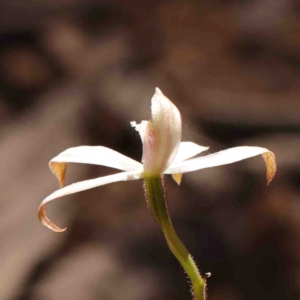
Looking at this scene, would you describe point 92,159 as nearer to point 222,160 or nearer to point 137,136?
point 222,160

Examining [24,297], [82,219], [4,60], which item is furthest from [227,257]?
[4,60]

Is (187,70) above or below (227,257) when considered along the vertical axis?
above

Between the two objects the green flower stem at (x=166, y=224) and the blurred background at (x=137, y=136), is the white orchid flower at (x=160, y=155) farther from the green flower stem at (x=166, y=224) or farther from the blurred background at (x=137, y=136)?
the blurred background at (x=137, y=136)

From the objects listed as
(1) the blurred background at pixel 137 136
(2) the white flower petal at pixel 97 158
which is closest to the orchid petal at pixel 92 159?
(2) the white flower petal at pixel 97 158

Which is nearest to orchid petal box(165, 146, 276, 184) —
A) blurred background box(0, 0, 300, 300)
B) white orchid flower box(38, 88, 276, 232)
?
white orchid flower box(38, 88, 276, 232)

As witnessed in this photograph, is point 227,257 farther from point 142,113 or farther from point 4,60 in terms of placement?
point 4,60

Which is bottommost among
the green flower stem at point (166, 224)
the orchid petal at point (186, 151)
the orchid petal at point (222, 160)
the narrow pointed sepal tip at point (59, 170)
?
the green flower stem at point (166, 224)
